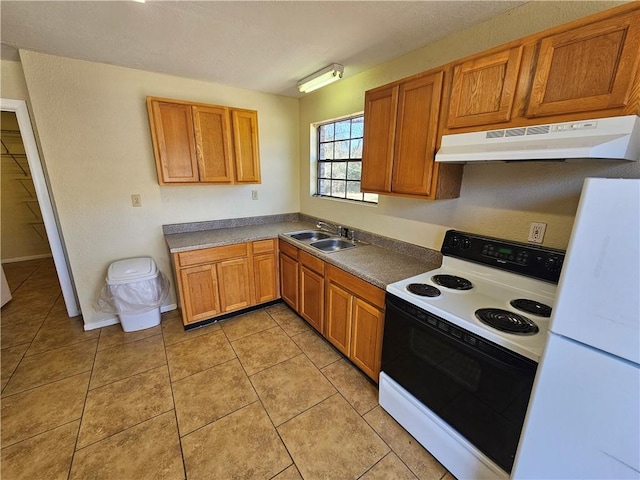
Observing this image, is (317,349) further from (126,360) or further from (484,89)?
(484,89)

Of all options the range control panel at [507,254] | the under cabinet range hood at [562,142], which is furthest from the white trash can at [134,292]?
the under cabinet range hood at [562,142]

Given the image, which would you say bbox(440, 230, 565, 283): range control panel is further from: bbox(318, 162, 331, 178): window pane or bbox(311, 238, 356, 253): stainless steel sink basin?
bbox(318, 162, 331, 178): window pane

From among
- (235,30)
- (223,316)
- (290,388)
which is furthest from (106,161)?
(290,388)

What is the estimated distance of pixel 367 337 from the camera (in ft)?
6.35

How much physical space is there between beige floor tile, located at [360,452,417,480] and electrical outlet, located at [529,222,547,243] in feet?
4.77

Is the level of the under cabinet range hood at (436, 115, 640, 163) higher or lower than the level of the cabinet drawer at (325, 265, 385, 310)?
higher

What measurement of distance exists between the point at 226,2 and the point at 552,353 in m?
2.19

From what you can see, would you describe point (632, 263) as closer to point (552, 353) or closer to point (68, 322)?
point (552, 353)

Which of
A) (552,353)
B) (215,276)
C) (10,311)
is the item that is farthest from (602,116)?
(10,311)

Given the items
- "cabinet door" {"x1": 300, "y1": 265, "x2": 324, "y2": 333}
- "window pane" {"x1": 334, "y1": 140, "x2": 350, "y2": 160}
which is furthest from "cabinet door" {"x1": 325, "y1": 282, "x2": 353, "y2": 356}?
"window pane" {"x1": 334, "y1": 140, "x2": 350, "y2": 160}

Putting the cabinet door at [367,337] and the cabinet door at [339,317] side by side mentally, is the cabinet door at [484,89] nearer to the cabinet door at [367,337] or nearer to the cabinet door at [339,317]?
the cabinet door at [367,337]

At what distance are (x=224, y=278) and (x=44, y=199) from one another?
5.89ft

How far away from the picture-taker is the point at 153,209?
9.05 feet

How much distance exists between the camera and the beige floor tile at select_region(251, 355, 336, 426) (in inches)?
71.4
